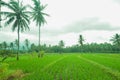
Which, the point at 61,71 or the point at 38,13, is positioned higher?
the point at 38,13

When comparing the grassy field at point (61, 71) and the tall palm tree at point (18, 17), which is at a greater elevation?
the tall palm tree at point (18, 17)

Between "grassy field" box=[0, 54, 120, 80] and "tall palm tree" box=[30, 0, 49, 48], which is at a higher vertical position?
"tall palm tree" box=[30, 0, 49, 48]

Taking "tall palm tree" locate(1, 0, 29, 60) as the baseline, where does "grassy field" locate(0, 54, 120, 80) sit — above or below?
below

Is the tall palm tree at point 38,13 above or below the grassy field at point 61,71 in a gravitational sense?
above

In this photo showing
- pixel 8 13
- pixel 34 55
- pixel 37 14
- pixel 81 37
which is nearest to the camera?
pixel 8 13

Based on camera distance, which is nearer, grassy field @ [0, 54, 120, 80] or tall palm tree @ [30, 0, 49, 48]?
grassy field @ [0, 54, 120, 80]

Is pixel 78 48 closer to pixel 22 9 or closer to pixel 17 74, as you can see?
pixel 22 9

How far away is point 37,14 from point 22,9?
1129 cm

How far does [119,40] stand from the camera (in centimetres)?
9575

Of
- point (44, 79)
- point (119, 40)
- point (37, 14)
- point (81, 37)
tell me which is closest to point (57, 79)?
point (44, 79)

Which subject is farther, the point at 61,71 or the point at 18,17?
the point at 18,17

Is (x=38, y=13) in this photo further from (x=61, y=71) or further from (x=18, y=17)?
(x=61, y=71)

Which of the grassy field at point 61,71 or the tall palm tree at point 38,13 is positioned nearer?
the grassy field at point 61,71

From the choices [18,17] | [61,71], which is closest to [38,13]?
[18,17]
